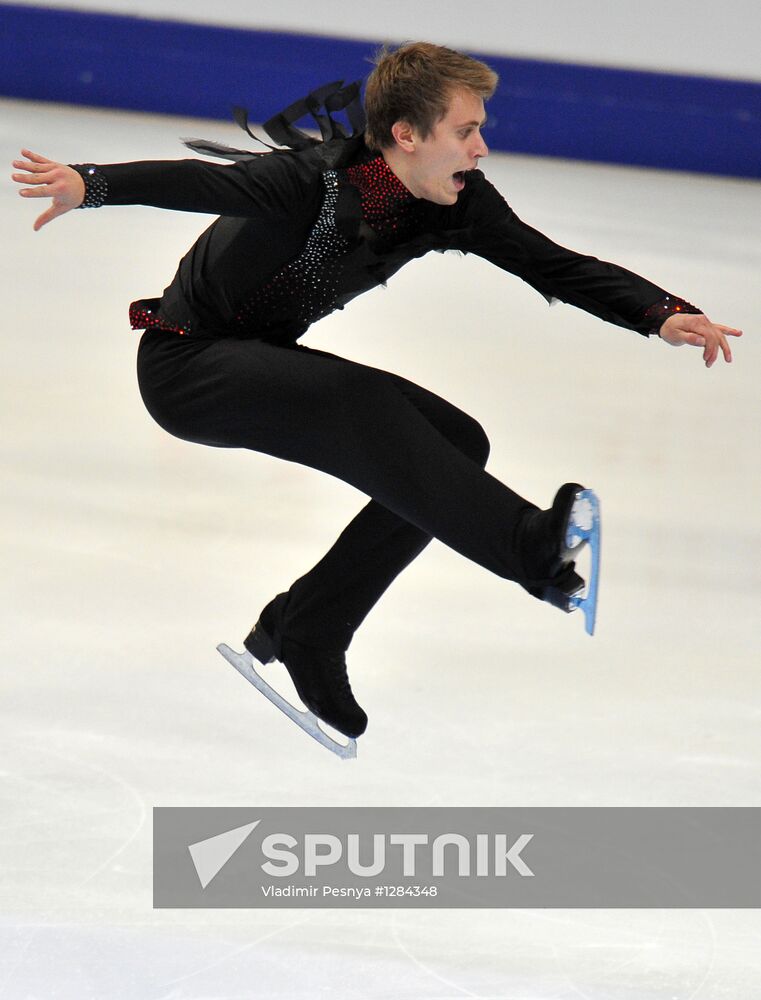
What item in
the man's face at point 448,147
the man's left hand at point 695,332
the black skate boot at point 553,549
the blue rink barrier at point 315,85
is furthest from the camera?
the blue rink barrier at point 315,85

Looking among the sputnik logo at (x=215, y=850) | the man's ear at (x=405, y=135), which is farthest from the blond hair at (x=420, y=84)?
the sputnik logo at (x=215, y=850)

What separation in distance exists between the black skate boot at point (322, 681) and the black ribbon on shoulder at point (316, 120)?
0.77 metres

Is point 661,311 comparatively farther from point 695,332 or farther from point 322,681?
point 322,681

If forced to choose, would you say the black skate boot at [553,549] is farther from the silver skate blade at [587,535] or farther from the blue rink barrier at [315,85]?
the blue rink barrier at [315,85]

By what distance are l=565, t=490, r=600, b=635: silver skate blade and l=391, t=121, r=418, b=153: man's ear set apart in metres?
0.55

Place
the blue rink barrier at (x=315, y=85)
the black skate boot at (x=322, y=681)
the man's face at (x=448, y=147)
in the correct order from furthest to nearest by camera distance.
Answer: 1. the blue rink barrier at (x=315, y=85)
2. the black skate boot at (x=322, y=681)
3. the man's face at (x=448, y=147)

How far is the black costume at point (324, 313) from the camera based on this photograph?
80.1 inches

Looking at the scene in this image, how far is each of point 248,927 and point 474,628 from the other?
119 centimetres

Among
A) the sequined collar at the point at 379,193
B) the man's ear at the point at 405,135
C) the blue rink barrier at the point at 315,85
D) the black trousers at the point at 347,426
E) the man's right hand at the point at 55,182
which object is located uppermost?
the blue rink barrier at the point at 315,85

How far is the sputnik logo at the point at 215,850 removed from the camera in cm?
247

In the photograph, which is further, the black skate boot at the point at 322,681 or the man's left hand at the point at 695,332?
the black skate boot at the point at 322,681

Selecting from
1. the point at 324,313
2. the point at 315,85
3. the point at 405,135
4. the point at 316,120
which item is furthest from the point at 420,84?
the point at 315,85

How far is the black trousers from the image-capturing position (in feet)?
6.68

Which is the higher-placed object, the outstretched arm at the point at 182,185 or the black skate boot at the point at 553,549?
the outstretched arm at the point at 182,185
